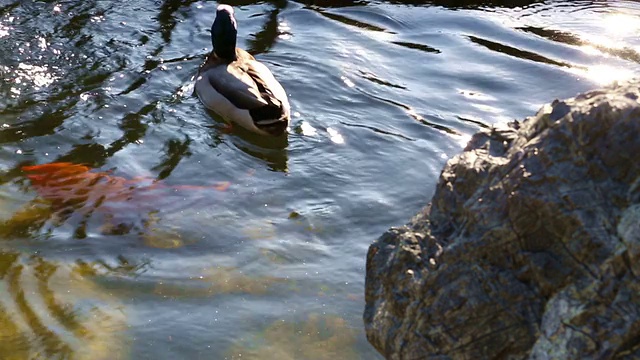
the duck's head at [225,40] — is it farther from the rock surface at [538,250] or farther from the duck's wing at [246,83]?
the rock surface at [538,250]

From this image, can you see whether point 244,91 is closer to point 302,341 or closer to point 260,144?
point 260,144

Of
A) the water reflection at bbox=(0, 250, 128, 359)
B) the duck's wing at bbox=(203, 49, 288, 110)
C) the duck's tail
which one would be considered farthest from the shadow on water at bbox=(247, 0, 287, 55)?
the water reflection at bbox=(0, 250, 128, 359)

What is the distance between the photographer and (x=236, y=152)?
6.56 metres

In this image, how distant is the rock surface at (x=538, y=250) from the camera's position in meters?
2.24

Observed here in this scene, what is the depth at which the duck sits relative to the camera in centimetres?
688

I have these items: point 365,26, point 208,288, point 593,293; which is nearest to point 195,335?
point 208,288

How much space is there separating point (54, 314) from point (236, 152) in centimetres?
279

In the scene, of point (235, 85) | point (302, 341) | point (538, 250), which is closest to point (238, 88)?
point (235, 85)

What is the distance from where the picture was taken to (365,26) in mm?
9469

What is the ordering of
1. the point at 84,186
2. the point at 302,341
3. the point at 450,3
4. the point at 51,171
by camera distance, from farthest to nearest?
the point at 450,3
the point at 51,171
the point at 84,186
the point at 302,341

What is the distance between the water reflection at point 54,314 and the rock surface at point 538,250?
1.60 metres

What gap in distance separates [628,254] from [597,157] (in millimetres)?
348

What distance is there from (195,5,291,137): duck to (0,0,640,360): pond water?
0.49 ft

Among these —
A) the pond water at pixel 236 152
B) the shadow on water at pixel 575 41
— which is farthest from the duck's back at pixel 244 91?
the shadow on water at pixel 575 41
